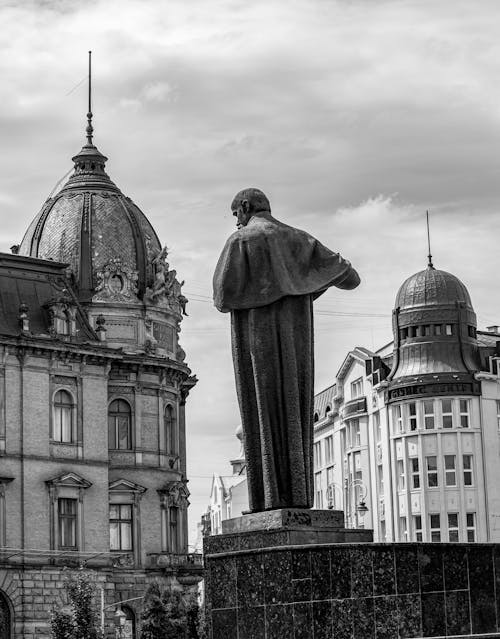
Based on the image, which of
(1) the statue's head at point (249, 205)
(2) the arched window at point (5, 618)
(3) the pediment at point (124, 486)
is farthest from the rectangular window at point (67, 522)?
(1) the statue's head at point (249, 205)

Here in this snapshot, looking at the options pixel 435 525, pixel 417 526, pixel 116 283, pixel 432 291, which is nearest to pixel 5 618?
pixel 116 283

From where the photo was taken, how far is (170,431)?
75062 millimetres

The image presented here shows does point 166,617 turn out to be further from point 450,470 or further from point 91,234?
point 450,470

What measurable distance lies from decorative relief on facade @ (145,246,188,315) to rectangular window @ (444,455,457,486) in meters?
16.5

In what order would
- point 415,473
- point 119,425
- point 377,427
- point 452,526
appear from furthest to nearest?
point 377,427 < point 415,473 < point 452,526 < point 119,425

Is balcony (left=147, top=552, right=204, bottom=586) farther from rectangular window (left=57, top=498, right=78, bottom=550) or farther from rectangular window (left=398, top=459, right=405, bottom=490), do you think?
rectangular window (left=398, top=459, right=405, bottom=490)

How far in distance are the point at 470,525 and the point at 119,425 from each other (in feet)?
64.4

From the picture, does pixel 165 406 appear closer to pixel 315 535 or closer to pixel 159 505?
pixel 159 505

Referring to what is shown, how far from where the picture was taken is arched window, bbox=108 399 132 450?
236ft

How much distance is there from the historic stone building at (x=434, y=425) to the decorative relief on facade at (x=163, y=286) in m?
13.6

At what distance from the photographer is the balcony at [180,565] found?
2820 inches

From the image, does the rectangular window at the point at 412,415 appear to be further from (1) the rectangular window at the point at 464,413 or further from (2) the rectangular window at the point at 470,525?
(2) the rectangular window at the point at 470,525

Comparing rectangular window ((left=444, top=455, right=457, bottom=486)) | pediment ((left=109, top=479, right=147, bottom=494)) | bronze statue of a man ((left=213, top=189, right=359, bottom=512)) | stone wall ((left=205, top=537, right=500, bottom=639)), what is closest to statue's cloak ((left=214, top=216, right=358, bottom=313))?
bronze statue of a man ((left=213, top=189, right=359, bottom=512))

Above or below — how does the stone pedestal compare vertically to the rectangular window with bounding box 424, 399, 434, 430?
below
